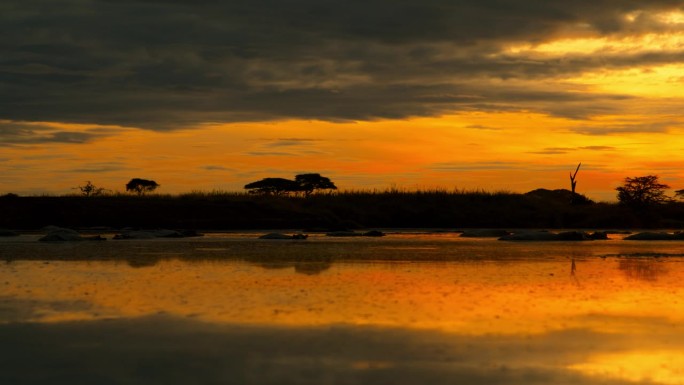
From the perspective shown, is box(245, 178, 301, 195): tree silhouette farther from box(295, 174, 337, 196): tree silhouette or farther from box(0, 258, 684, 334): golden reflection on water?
box(0, 258, 684, 334): golden reflection on water

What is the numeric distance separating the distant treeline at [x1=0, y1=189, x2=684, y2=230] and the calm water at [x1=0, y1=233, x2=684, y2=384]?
1232 inches

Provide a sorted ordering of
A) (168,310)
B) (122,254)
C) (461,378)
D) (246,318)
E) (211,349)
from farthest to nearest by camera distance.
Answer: (122,254), (168,310), (246,318), (211,349), (461,378)

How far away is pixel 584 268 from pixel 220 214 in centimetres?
3672

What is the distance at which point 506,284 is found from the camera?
1880 centimetres

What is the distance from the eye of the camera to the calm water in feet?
32.0

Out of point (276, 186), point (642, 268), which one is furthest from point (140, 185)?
point (642, 268)

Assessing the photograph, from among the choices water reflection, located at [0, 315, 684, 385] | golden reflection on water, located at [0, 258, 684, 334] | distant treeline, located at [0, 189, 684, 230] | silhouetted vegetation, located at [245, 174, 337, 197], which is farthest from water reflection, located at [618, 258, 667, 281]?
silhouetted vegetation, located at [245, 174, 337, 197]

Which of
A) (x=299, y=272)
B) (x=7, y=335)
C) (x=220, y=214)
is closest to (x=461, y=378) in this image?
(x=7, y=335)

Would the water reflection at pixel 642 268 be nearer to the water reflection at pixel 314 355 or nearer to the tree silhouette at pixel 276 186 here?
the water reflection at pixel 314 355

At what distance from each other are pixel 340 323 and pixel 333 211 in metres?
51.8

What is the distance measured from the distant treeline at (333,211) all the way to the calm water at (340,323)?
31.3 meters

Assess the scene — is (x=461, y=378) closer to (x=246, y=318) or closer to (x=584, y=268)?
(x=246, y=318)

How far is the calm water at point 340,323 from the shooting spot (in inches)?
384

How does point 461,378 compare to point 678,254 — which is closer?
point 461,378
